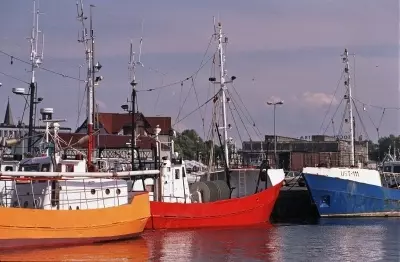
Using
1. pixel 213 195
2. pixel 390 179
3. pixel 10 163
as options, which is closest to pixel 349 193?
pixel 390 179

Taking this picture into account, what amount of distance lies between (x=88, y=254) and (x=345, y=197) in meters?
25.9

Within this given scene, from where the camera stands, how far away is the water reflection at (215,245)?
2623cm

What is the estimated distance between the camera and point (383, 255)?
27.4 m

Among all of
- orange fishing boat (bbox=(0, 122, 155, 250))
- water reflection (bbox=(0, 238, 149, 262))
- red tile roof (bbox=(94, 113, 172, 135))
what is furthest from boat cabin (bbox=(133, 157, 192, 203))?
red tile roof (bbox=(94, 113, 172, 135))

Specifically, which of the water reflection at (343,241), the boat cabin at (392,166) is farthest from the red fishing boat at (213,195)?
the boat cabin at (392,166)

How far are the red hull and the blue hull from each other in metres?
5.59

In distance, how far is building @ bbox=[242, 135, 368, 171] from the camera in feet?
192

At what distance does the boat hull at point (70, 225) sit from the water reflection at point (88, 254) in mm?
394

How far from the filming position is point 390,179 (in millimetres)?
55688

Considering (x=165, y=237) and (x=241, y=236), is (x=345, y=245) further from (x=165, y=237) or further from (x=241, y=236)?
(x=165, y=237)

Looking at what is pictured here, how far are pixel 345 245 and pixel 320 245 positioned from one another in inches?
44.7

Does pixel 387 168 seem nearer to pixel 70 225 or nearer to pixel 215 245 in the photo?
pixel 215 245

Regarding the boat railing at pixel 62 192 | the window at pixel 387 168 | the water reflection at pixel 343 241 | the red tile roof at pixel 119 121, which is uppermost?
the red tile roof at pixel 119 121

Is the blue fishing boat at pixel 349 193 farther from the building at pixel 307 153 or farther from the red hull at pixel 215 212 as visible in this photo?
the red hull at pixel 215 212
